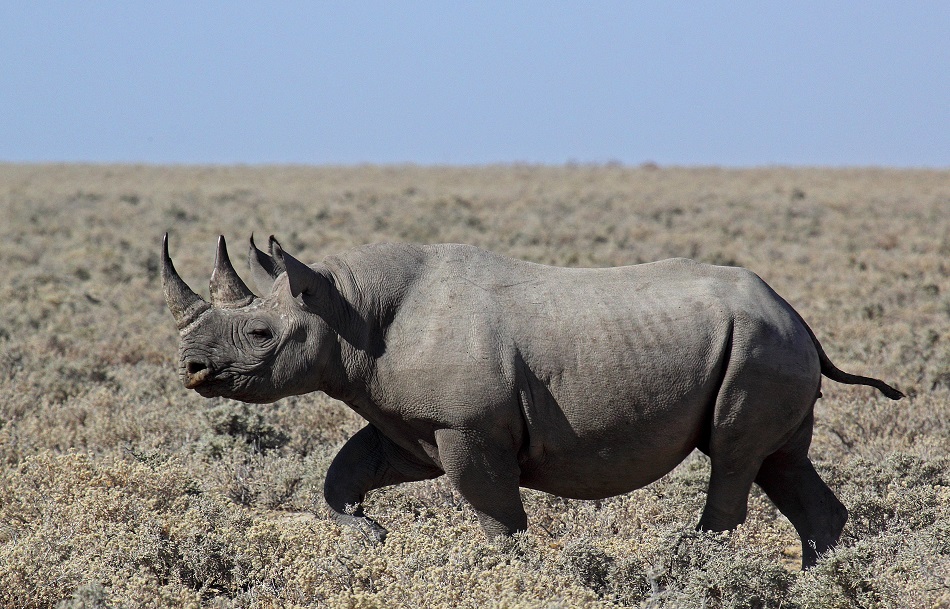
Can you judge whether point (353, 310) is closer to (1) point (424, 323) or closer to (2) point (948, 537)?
(1) point (424, 323)

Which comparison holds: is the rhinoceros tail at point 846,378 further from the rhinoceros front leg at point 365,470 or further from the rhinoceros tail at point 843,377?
the rhinoceros front leg at point 365,470

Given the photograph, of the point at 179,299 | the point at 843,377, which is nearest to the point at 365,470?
the point at 179,299

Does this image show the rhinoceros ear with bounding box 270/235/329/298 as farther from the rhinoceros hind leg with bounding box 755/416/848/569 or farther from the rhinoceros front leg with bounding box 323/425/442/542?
the rhinoceros hind leg with bounding box 755/416/848/569

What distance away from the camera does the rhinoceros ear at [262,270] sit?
5156 mm

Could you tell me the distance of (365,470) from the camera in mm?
5285

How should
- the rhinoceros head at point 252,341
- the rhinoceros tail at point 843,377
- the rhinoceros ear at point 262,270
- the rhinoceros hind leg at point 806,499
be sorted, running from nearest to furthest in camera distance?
the rhinoceros head at point 252,341
the rhinoceros ear at point 262,270
the rhinoceros hind leg at point 806,499
the rhinoceros tail at point 843,377

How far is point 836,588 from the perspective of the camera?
175 inches

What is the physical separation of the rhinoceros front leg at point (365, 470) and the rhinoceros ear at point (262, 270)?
2.88 feet

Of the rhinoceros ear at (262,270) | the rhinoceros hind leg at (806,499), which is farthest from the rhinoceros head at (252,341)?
the rhinoceros hind leg at (806,499)

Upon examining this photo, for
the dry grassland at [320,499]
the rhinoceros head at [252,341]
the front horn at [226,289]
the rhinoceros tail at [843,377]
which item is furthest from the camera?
the rhinoceros tail at [843,377]

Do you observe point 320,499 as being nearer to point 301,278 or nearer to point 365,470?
point 365,470

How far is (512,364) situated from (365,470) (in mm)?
1052

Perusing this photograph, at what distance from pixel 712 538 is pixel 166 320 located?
9.34m

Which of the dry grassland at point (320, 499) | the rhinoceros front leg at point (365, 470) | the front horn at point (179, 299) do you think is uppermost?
the front horn at point (179, 299)
